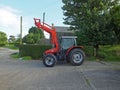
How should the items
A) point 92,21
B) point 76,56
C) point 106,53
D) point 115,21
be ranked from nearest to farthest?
point 76,56, point 115,21, point 92,21, point 106,53

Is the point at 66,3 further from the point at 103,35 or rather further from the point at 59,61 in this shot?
the point at 59,61

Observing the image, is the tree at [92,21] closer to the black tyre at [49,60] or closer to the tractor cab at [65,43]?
the tractor cab at [65,43]

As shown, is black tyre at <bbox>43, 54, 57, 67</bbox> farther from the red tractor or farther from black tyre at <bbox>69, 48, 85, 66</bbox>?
black tyre at <bbox>69, 48, 85, 66</bbox>

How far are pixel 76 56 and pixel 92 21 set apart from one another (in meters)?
8.43

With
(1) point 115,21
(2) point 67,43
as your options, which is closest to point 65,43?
(2) point 67,43

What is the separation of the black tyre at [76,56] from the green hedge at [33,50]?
21.7 feet

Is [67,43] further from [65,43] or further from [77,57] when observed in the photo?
[77,57]

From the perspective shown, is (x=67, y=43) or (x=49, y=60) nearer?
(x=49, y=60)

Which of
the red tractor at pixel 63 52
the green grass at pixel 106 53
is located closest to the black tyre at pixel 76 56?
the red tractor at pixel 63 52

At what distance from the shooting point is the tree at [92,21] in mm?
29234

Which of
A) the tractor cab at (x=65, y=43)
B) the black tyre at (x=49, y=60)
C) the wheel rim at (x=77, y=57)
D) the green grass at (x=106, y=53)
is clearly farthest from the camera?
the green grass at (x=106, y=53)

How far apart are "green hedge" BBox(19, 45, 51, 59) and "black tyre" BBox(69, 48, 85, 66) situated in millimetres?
6627

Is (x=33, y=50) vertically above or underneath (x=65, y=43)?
underneath

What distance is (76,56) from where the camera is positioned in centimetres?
2261
